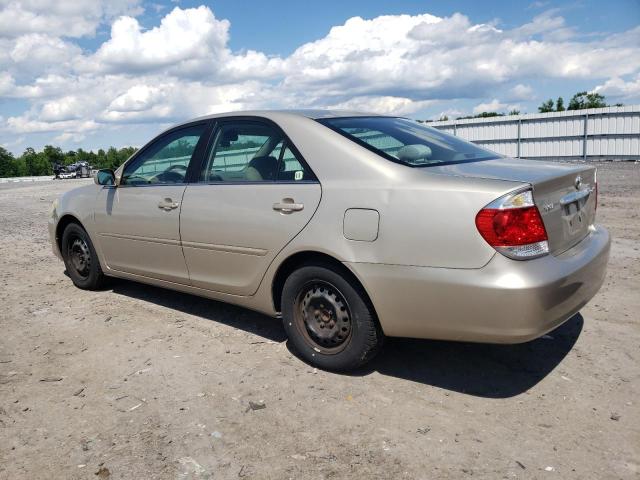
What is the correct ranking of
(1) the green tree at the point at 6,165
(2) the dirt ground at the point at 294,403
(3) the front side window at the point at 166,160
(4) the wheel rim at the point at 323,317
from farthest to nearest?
(1) the green tree at the point at 6,165, (3) the front side window at the point at 166,160, (4) the wheel rim at the point at 323,317, (2) the dirt ground at the point at 294,403

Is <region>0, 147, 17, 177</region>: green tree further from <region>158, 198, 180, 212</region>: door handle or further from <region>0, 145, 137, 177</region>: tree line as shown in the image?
<region>158, 198, 180, 212</region>: door handle

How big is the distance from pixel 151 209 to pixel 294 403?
2.18 metres

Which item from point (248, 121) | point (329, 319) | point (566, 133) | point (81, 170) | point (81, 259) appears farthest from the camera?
point (81, 170)

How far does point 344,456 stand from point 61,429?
1555mm

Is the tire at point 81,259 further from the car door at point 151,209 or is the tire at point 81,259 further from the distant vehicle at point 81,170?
the distant vehicle at point 81,170

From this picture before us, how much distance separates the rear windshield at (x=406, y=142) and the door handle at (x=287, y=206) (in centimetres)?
54

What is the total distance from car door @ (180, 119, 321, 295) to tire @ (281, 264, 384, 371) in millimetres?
302

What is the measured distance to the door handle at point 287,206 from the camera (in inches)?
138

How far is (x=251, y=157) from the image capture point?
397 centimetres

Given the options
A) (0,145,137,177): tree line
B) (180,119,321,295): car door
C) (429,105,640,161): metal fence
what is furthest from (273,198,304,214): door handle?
(0,145,137,177): tree line

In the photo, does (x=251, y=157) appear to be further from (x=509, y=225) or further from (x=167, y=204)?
(x=509, y=225)

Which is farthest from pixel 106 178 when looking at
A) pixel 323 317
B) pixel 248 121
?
pixel 323 317

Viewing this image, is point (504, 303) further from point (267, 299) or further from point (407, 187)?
point (267, 299)

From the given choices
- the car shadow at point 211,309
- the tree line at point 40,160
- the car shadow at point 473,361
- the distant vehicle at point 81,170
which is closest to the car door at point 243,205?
the car shadow at point 211,309
